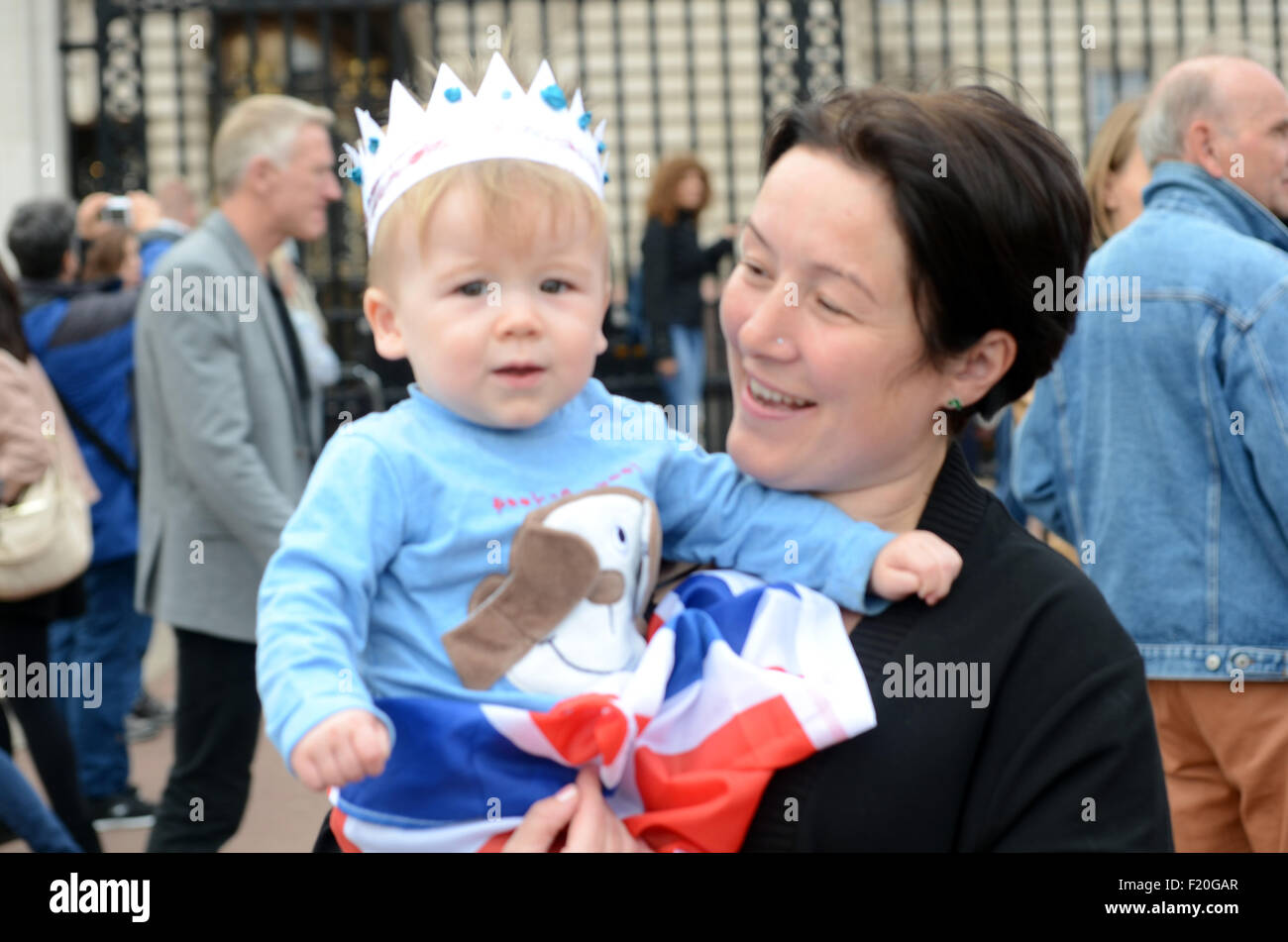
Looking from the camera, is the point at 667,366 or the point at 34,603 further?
the point at 667,366

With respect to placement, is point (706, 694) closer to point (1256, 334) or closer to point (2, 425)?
point (1256, 334)

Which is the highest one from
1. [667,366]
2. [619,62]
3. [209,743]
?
[619,62]

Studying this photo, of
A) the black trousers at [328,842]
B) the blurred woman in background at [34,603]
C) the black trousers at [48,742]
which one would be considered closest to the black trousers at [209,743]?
the blurred woman in background at [34,603]

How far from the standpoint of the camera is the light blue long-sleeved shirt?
1.68 meters

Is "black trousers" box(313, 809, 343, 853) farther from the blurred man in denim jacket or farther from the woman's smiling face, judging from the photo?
the blurred man in denim jacket

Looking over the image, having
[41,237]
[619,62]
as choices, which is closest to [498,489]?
[41,237]

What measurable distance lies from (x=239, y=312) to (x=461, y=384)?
2.64 m

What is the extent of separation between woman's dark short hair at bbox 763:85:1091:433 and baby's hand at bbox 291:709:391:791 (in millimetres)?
800

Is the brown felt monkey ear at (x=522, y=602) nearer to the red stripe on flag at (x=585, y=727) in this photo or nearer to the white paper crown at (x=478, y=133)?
the red stripe on flag at (x=585, y=727)

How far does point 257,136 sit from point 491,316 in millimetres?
3093

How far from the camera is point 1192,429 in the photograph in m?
3.43

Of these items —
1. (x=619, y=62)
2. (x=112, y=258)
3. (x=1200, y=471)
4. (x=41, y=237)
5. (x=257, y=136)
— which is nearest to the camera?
(x=1200, y=471)

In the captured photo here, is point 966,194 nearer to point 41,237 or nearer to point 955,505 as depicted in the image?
point 955,505
